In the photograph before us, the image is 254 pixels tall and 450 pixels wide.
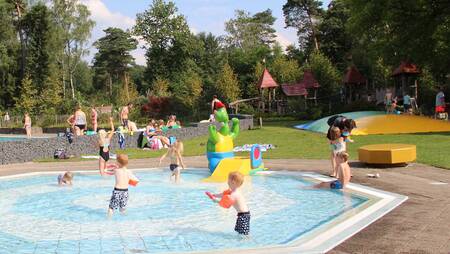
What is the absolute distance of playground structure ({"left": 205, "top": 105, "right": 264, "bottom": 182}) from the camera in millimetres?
13211

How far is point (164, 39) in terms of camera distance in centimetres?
7269

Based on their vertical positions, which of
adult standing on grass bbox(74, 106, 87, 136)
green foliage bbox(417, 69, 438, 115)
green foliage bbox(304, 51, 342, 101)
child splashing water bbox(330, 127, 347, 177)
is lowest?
child splashing water bbox(330, 127, 347, 177)

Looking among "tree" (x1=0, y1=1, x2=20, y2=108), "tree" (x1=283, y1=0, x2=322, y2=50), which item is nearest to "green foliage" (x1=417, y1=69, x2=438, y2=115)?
"tree" (x1=283, y1=0, x2=322, y2=50)

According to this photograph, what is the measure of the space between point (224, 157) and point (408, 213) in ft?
21.7

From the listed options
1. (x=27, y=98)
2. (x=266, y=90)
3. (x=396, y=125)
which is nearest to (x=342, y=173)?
(x=396, y=125)

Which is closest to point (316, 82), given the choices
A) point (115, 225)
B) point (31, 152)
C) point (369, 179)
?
point (31, 152)

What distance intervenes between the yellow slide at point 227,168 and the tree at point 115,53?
70081 mm

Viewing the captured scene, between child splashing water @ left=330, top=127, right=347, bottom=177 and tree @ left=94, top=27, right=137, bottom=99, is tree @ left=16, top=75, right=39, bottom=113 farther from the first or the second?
child splashing water @ left=330, top=127, right=347, bottom=177

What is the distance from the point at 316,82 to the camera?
46.2 metres

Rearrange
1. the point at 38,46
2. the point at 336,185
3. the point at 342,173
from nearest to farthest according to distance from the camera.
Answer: the point at 342,173
the point at 336,185
the point at 38,46

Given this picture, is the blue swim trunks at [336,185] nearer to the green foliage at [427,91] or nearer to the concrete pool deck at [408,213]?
the concrete pool deck at [408,213]

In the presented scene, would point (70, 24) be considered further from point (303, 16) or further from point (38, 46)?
point (303, 16)

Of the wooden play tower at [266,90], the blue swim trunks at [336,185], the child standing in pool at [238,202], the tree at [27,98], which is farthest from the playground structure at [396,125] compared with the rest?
the tree at [27,98]

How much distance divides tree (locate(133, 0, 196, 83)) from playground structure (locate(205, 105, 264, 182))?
185 ft
